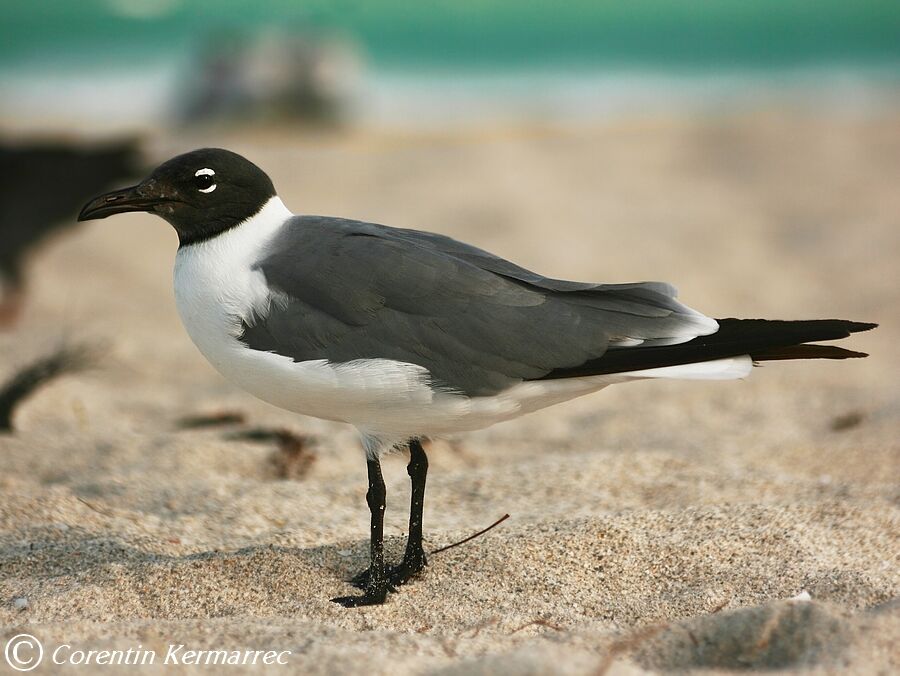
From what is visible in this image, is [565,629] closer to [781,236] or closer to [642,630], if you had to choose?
[642,630]

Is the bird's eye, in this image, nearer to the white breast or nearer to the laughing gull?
the laughing gull

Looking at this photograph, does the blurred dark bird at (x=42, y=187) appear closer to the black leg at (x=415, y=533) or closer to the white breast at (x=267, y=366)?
the white breast at (x=267, y=366)

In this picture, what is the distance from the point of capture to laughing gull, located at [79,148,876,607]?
2785 millimetres

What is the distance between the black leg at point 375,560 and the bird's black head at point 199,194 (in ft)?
2.70

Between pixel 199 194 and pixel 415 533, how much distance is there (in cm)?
117

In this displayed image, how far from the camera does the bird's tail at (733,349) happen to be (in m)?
2.71

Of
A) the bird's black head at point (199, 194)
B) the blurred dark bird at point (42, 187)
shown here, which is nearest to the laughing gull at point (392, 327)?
the bird's black head at point (199, 194)

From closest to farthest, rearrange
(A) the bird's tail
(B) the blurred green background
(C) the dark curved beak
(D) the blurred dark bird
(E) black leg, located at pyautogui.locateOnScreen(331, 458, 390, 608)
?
(A) the bird's tail < (E) black leg, located at pyautogui.locateOnScreen(331, 458, 390, 608) < (C) the dark curved beak < (D) the blurred dark bird < (B) the blurred green background

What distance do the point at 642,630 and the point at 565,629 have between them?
0.65ft

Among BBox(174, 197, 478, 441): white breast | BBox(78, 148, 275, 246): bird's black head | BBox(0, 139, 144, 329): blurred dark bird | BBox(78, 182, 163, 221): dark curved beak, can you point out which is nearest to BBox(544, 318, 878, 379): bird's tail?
BBox(174, 197, 478, 441): white breast

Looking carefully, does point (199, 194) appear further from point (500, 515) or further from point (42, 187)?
point (42, 187)

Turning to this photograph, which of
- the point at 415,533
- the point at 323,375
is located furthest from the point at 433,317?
the point at 415,533

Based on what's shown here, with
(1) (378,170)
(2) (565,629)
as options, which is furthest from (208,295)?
(1) (378,170)

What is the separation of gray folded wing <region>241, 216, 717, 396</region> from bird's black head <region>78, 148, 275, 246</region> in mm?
179
